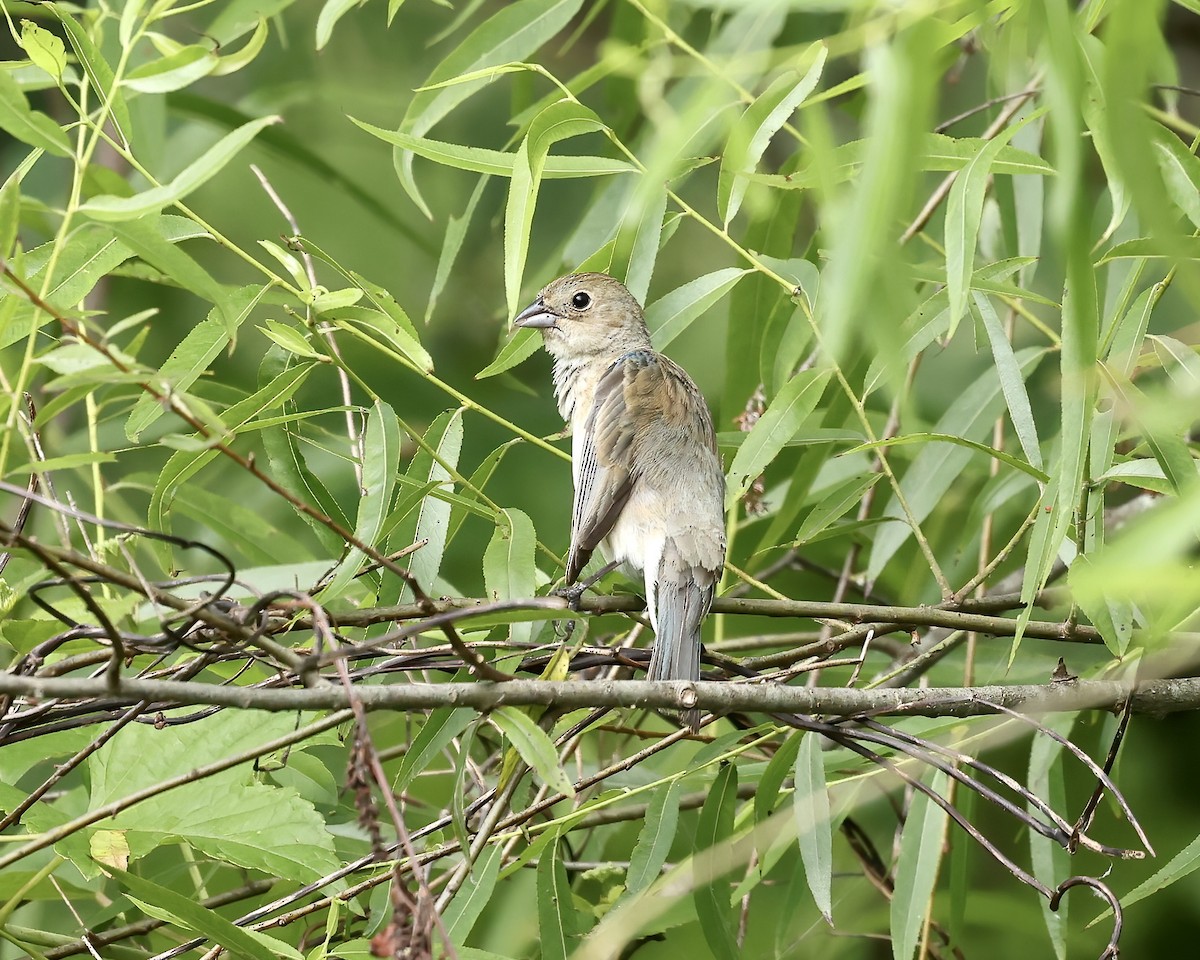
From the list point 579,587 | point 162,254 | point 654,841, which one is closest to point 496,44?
point 579,587

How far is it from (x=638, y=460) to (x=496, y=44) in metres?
1.27

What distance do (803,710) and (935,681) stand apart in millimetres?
2113

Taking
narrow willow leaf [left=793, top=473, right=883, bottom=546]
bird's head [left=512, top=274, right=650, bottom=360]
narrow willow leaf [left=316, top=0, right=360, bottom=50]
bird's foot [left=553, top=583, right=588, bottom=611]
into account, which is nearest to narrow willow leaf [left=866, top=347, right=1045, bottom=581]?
narrow willow leaf [left=793, top=473, right=883, bottom=546]

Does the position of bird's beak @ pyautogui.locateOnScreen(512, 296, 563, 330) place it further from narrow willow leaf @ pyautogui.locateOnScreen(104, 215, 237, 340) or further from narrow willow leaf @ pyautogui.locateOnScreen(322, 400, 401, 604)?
narrow willow leaf @ pyautogui.locateOnScreen(104, 215, 237, 340)

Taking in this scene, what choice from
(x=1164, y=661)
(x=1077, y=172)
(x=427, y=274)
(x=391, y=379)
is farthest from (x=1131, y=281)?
(x=427, y=274)

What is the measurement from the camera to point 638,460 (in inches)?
158

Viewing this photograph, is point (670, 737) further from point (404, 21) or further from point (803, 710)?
point (404, 21)

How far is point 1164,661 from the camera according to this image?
2.82m

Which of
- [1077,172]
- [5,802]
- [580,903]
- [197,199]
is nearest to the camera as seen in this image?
[1077,172]

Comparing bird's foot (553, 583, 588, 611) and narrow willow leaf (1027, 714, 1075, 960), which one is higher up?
bird's foot (553, 583, 588, 611)

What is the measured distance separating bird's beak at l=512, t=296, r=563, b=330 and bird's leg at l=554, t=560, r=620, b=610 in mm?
1043

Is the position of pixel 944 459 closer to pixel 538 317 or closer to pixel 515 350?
pixel 515 350

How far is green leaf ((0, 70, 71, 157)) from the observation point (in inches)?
83.5

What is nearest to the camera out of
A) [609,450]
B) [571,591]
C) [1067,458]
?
[1067,458]
